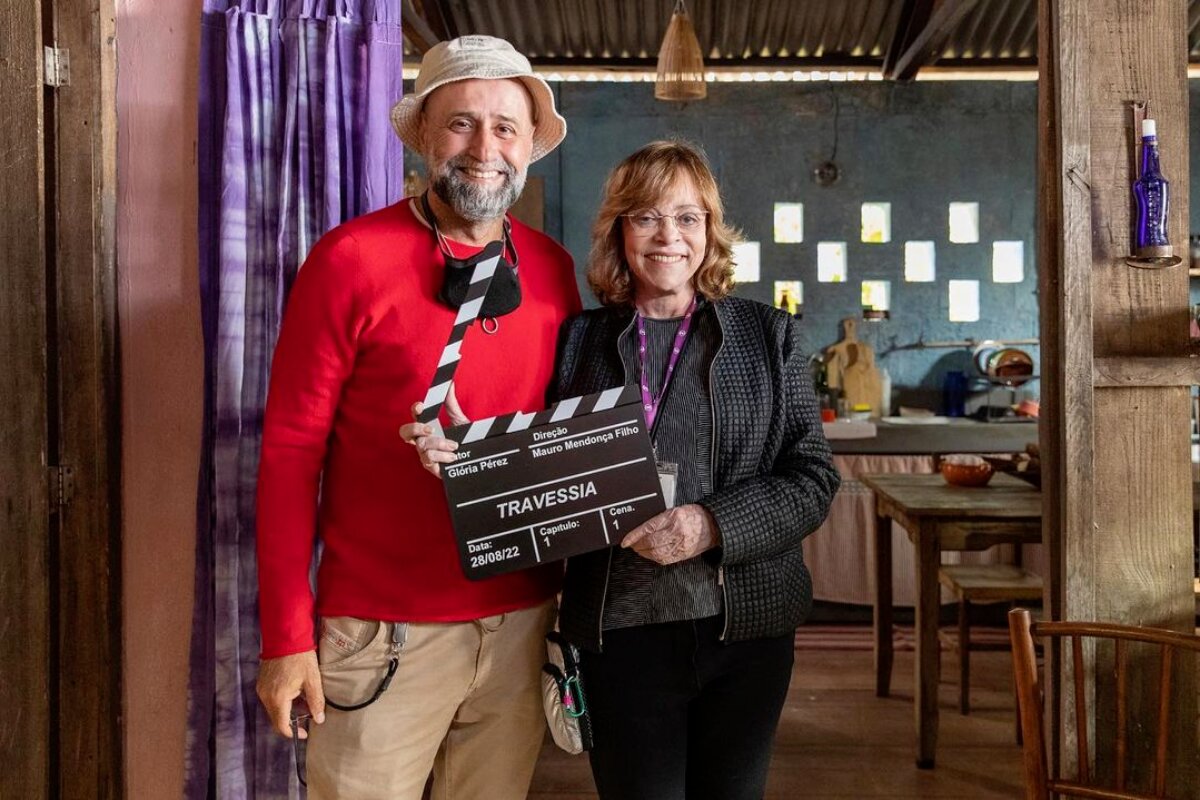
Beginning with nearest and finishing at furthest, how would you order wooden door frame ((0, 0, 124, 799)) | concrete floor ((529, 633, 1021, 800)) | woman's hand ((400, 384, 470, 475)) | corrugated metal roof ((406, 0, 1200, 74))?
woman's hand ((400, 384, 470, 475)), wooden door frame ((0, 0, 124, 799)), concrete floor ((529, 633, 1021, 800)), corrugated metal roof ((406, 0, 1200, 74))

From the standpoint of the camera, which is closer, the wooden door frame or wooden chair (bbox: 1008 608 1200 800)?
wooden chair (bbox: 1008 608 1200 800)

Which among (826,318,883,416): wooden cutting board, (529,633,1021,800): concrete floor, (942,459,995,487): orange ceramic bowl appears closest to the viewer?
(529,633,1021,800): concrete floor

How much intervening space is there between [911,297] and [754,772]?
4.98m

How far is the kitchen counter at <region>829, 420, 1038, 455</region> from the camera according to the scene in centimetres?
526

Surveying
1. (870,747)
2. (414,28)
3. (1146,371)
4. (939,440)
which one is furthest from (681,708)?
(939,440)

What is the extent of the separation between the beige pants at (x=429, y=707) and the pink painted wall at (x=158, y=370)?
1.99 ft

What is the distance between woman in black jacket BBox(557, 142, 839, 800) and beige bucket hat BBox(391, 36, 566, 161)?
0.24 meters

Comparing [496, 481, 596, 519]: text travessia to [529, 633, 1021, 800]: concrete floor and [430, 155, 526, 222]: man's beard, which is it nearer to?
[430, 155, 526, 222]: man's beard

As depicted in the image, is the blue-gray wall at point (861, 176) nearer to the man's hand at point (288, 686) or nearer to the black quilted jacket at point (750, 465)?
the black quilted jacket at point (750, 465)

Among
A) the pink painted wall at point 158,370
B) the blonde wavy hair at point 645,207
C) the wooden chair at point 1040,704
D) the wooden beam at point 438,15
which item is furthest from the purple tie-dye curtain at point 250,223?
the wooden beam at point 438,15

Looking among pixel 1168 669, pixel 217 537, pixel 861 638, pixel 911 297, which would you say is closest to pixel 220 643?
pixel 217 537

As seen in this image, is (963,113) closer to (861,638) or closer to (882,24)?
(882,24)

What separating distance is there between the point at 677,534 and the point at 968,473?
2.41m

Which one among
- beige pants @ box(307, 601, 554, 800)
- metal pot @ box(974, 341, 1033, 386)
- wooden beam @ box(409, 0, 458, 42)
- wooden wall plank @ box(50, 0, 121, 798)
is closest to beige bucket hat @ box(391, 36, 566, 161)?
wooden wall plank @ box(50, 0, 121, 798)
